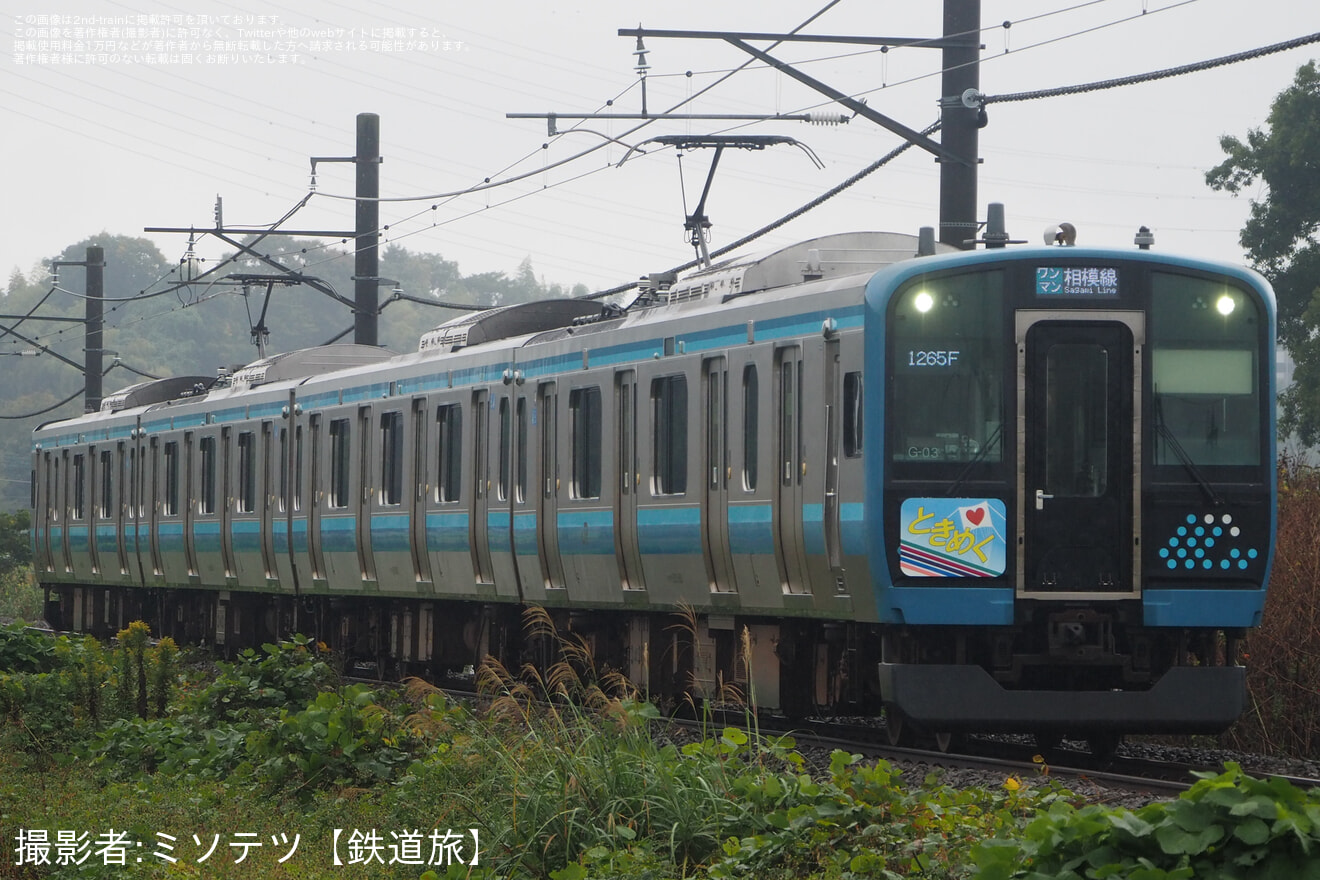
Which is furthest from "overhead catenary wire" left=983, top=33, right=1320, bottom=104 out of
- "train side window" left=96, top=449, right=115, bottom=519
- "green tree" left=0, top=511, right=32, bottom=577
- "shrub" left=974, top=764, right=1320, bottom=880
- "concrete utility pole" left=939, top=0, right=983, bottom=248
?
"green tree" left=0, top=511, right=32, bottom=577

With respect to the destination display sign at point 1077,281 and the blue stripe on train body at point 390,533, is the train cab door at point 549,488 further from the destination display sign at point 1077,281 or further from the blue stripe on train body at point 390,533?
the destination display sign at point 1077,281

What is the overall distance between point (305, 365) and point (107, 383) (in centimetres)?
8946

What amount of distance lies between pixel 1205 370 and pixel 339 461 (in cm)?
1106

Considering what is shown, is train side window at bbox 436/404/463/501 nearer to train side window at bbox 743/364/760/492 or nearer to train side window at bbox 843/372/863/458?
train side window at bbox 743/364/760/492

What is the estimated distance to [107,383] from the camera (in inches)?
4365

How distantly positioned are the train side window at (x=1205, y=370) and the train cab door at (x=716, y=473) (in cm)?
295

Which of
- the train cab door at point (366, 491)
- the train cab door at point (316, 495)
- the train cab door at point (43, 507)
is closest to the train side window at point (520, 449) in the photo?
the train cab door at point (366, 491)

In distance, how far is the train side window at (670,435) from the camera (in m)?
14.6

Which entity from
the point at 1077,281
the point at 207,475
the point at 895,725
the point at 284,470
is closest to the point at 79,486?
the point at 207,475

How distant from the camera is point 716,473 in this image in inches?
554

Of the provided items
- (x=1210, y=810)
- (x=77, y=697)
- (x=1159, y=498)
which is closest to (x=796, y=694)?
(x=1159, y=498)

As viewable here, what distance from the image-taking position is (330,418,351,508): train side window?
69.4 ft

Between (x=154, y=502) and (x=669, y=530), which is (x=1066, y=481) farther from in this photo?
(x=154, y=502)

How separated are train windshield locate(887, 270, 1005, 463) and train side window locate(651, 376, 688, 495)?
9.16 ft
